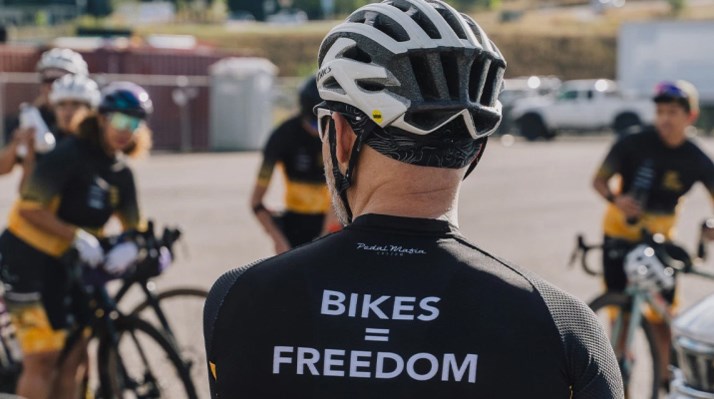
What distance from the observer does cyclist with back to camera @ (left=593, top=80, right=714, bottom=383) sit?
25.2 feet

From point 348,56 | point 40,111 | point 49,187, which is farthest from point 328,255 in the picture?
point 40,111

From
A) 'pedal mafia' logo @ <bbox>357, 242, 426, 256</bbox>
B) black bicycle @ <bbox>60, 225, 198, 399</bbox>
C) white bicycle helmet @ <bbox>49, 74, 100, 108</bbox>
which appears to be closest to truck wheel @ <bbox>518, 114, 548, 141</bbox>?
white bicycle helmet @ <bbox>49, 74, 100, 108</bbox>

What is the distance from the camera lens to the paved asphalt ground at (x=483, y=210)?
1277 centimetres

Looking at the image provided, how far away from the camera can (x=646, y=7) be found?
114000 mm

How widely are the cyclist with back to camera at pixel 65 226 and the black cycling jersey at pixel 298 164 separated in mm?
1200

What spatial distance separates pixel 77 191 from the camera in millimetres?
6289

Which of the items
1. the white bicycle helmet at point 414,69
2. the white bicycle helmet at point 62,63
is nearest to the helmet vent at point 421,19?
the white bicycle helmet at point 414,69

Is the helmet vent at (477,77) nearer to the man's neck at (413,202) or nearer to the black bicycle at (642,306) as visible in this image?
the man's neck at (413,202)

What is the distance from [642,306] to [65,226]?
11.0ft

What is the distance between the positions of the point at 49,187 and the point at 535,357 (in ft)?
14.3

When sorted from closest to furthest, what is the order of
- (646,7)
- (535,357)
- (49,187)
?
(535,357)
(49,187)
(646,7)

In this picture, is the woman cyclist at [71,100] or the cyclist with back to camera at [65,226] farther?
the woman cyclist at [71,100]

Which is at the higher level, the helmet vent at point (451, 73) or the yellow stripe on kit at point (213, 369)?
the helmet vent at point (451, 73)

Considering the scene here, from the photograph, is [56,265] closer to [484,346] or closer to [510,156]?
[484,346]
